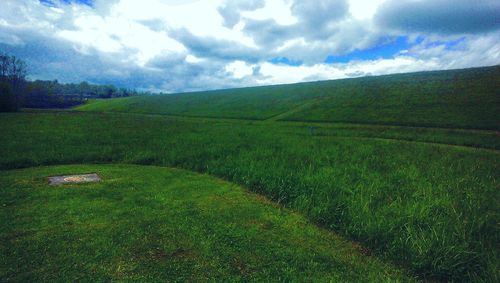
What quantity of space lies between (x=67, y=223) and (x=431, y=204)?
10011 mm

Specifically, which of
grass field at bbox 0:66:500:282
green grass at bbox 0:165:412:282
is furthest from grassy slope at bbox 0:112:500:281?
green grass at bbox 0:165:412:282

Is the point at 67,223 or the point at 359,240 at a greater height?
the point at 67,223

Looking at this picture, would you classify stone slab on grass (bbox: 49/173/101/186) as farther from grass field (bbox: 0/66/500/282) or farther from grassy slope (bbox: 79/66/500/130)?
grassy slope (bbox: 79/66/500/130)

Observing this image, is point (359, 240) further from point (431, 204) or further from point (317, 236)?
point (431, 204)

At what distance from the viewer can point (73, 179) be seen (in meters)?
11.0

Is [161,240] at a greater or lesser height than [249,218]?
greater

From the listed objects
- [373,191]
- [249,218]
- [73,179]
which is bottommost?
[249,218]

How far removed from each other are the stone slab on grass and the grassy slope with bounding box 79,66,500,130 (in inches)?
1946

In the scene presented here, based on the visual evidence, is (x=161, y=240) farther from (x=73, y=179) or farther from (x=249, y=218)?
(x=73, y=179)

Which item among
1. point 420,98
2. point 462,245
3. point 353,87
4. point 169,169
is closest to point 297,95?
point 353,87

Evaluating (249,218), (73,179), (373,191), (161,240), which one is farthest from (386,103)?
(161,240)

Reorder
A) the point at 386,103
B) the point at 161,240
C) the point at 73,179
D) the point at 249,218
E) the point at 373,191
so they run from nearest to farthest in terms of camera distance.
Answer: the point at 161,240 → the point at 249,218 → the point at 373,191 → the point at 73,179 → the point at 386,103

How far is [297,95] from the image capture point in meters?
92.8

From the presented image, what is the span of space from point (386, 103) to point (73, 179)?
215 ft
